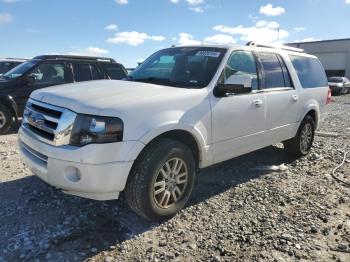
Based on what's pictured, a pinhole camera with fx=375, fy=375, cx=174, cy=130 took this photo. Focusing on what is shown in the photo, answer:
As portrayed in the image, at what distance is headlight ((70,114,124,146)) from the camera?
3301 millimetres

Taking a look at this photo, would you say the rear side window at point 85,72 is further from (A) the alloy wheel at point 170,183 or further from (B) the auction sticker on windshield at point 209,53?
(A) the alloy wheel at point 170,183

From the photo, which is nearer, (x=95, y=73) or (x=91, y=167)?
(x=91, y=167)

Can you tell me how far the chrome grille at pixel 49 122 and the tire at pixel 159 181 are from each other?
71 cm

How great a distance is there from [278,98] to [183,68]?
1584 mm

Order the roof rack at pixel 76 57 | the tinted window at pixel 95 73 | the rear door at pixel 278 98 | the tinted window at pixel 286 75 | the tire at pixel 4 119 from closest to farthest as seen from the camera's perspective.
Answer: the rear door at pixel 278 98 → the tinted window at pixel 286 75 → the tire at pixel 4 119 → the roof rack at pixel 76 57 → the tinted window at pixel 95 73

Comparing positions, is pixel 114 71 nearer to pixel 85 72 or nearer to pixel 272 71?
pixel 85 72

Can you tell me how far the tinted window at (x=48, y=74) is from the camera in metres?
8.99

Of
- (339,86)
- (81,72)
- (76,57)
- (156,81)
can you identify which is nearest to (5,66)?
(76,57)

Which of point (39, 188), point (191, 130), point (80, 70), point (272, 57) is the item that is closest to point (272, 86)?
point (272, 57)

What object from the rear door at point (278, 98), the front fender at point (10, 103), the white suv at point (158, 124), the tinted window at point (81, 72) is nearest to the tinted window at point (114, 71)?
the tinted window at point (81, 72)

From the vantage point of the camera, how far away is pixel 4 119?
8.42m

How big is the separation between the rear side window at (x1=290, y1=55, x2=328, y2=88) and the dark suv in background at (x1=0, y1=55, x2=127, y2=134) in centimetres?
532

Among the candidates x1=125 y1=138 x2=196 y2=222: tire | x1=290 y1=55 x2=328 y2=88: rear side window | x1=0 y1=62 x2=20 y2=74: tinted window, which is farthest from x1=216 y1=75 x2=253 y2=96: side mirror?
x1=0 y1=62 x2=20 y2=74: tinted window

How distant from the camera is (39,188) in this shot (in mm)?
4656
